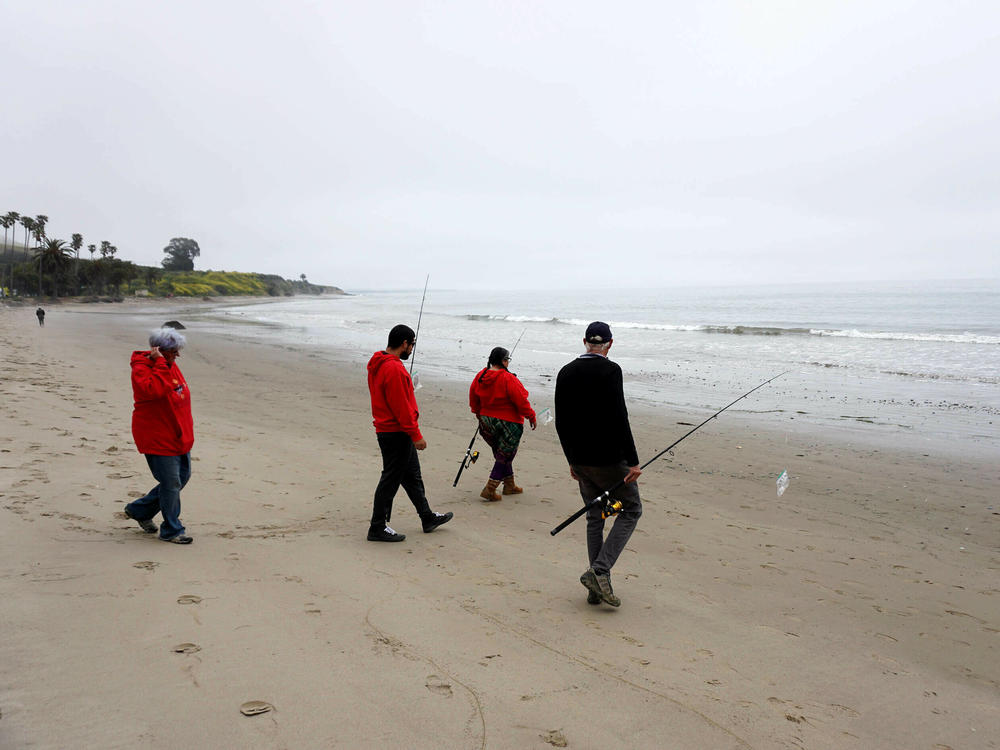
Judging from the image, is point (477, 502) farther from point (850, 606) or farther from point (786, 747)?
point (786, 747)

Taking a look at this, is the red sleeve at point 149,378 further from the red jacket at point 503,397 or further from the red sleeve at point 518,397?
the red sleeve at point 518,397

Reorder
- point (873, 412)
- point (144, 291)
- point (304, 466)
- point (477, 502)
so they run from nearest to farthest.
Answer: point (477, 502)
point (304, 466)
point (873, 412)
point (144, 291)

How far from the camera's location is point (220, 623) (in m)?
3.33

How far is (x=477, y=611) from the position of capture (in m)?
→ 3.91

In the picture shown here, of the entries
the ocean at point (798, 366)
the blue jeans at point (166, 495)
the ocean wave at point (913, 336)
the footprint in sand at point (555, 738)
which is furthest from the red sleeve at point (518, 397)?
the ocean wave at point (913, 336)

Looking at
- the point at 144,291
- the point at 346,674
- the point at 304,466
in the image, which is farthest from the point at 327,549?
the point at 144,291

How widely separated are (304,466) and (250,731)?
5.33 metres

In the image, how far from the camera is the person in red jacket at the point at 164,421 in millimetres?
4336

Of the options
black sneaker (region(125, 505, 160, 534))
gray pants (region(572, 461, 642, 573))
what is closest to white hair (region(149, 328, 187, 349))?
black sneaker (region(125, 505, 160, 534))

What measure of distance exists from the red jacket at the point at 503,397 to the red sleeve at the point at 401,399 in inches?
74.2

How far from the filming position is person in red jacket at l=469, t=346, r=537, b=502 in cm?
691

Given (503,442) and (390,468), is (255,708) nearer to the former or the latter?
(390,468)

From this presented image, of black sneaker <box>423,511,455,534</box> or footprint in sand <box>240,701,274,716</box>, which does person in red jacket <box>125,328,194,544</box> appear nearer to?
black sneaker <box>423,511,455,534</box>

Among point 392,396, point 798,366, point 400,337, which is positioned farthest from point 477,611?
point 798,366
